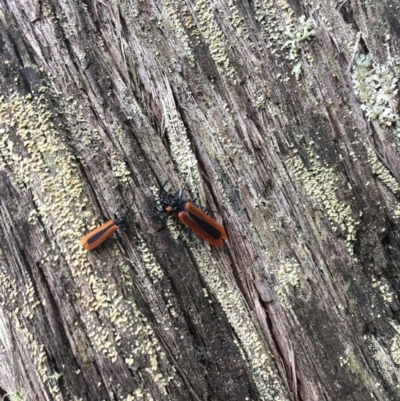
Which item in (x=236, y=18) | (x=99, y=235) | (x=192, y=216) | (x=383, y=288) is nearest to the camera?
(x=99, y=235)

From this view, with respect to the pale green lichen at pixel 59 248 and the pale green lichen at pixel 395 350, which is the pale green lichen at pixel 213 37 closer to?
the pale green lichen at pixel 59 248

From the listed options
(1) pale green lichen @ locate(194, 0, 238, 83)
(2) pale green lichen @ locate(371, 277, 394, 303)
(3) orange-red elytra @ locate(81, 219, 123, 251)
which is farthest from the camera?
(1) pale green lichen @ locate(194, 0, 238, 83)

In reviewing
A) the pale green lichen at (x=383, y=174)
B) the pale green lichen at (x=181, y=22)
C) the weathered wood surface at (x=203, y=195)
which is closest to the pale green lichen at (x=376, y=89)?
the weathered wood surface at (x=203, y=195)

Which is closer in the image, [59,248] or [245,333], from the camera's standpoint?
[59,248]

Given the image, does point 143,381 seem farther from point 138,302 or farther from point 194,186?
point 194,186

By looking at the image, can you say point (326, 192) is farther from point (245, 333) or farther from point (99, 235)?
point (99, 235)

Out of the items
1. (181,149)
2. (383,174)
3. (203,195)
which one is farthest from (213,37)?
(383,174)

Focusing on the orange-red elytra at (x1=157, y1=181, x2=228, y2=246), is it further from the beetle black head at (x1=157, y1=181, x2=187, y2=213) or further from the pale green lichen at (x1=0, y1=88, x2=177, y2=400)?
the pale green lichen at (x1=0, y1=88, x2=177, y2=400)

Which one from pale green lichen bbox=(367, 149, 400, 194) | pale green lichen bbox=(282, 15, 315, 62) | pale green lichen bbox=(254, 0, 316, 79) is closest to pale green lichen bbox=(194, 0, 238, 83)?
pale green lichen bbox=(254, 0, 316, 79)

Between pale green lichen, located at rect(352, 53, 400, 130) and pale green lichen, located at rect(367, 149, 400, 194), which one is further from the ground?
pale green lichen, located at rect(352, 53, 400, 130)
